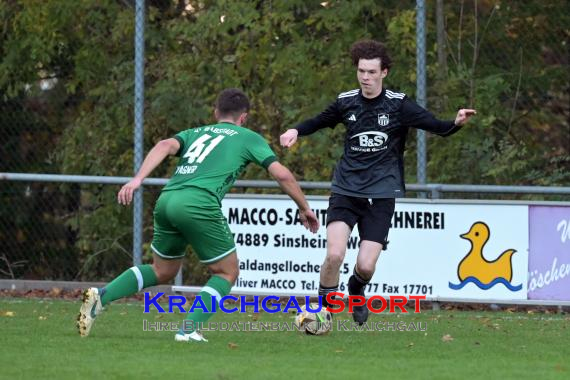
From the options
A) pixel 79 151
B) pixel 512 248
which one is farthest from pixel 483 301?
pixel 79 151

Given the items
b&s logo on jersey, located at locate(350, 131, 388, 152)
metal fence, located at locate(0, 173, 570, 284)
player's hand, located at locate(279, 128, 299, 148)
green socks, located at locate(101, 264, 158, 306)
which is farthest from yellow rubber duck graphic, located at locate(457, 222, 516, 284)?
green socks, located at locate(101, 264, 158, 306)

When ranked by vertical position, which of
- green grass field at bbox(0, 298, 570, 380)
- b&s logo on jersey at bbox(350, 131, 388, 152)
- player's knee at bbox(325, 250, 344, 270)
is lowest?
green grass field at bbox(0, 298, 570, 380)

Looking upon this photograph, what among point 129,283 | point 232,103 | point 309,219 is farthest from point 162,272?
point 232,103

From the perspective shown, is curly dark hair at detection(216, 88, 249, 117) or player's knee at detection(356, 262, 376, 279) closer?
curly dark hair at detection(216, 88, 249, 117)

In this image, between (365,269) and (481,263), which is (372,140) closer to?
(365,269)

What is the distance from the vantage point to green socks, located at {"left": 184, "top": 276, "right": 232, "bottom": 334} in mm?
7680

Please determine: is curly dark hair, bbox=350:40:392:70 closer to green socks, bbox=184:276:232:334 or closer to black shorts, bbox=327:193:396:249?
black shorts, bbox=327:193:396:249

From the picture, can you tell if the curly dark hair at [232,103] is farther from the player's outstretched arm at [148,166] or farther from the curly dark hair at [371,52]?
the curly dark hair at [371,52]

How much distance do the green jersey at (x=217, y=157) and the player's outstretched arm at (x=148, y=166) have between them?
11cm

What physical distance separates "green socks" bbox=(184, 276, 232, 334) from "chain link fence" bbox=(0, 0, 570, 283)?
4510 mm

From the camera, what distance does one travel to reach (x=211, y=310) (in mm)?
7715

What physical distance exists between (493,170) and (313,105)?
6.40 feet

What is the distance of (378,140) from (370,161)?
162 millimetres

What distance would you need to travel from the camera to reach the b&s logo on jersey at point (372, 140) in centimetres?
871
